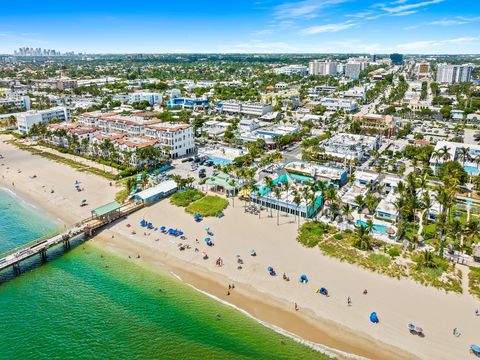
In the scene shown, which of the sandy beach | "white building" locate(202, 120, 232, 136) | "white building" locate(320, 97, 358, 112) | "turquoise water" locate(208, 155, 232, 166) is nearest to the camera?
the sandy beach

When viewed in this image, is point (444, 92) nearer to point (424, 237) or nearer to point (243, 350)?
point (424, 237)

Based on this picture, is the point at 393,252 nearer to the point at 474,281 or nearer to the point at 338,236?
the point at 338,236

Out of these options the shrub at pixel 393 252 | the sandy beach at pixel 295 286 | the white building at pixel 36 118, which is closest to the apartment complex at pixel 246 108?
the white building at pixel 36 118

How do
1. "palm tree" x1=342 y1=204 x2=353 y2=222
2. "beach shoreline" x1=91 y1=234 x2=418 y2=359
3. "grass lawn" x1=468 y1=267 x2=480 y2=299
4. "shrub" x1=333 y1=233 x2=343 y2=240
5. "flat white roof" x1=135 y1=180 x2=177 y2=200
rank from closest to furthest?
"beach shoreline" x1=91 y1=234 x2=418 y2=359, "grass lawn" x1=468 y1=267 x2=480 y2=299, "shrub" x1=333 y1=233 x2=343 y2=240, "palm tree" x1=342 y1=204 x2=353 y2=222, "flat white roof" x1=135 y1=180 x2=177 y2=200

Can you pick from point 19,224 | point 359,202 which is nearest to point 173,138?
point 19,224

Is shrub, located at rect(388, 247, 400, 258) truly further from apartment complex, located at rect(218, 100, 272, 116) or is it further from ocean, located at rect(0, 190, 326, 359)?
apartment complex, located at rect(218, 100, 272, 116)

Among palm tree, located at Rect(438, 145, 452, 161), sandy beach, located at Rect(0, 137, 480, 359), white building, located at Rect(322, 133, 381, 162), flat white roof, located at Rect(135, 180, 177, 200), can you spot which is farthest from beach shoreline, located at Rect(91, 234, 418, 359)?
palm tree, located at Rect(438, 145, 452, 161)

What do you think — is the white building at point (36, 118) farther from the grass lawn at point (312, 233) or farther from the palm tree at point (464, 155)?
the palm tree at point (464, 155)
